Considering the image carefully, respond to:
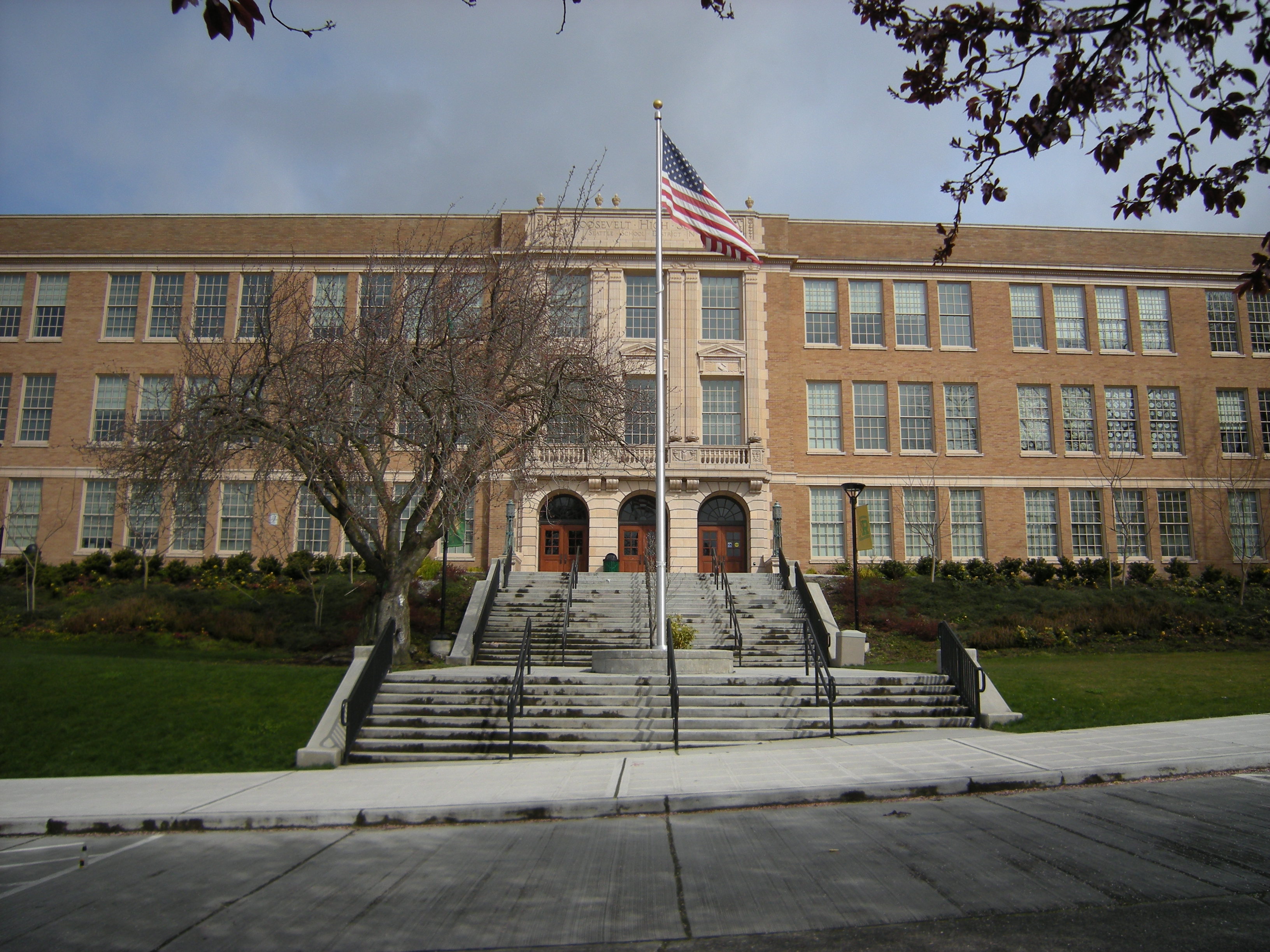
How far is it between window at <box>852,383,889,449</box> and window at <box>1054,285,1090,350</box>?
24.3 feet

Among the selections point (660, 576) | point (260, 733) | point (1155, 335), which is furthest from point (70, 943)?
point (1155, 335)

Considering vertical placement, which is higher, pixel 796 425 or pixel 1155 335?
pixel 1155 335

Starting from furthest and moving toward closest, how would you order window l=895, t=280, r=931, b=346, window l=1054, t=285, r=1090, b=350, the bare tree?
1. window l=1054, t=285, r=1090, b=350
2. window l=895, t=280, r=931, b=346
3. the bare tree

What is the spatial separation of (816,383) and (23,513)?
30.2 meters

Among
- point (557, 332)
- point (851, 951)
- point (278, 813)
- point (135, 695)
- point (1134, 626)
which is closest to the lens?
point (851, 951)

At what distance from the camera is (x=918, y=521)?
1257 inches

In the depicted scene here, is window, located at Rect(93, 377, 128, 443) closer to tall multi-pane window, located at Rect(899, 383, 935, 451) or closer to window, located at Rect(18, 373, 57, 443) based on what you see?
window, located at Rect(18, 373, 57, 443)

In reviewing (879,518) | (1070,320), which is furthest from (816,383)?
(1070,320)

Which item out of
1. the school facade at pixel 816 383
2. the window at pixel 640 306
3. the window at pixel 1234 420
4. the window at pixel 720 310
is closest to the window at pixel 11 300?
the school facade at pixel 816 383

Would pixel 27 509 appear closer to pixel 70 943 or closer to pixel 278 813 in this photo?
pixel 278 813

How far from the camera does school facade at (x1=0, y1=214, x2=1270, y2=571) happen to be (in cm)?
3112

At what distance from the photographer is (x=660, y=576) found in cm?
1538

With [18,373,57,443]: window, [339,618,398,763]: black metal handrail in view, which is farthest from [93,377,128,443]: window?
[339,618,398,763]: black metal handrail

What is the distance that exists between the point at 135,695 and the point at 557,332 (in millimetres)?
10470
